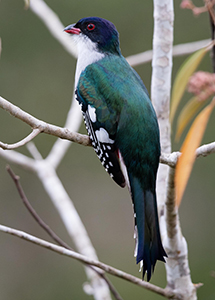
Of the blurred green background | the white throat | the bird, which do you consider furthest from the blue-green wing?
the blurred green background

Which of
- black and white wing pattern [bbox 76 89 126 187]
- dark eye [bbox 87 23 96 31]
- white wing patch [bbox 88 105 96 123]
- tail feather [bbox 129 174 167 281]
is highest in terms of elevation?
dark eye [bbox 87 23 96 31]

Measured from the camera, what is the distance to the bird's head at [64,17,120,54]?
2588 mm

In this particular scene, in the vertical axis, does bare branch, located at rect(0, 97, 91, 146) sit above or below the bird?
above

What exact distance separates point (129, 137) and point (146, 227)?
1.31ft

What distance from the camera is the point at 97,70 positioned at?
2365 millimetres

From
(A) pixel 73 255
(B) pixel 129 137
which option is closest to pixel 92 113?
(B) pixel 129 137

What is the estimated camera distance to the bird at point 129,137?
6.73ft

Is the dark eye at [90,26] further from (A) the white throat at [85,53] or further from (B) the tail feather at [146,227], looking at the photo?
(B) the tail feather at [146,227]

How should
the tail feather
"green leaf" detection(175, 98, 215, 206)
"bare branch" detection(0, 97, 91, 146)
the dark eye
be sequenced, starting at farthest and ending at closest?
the dark eye
the tail feather
"bare branch" detection(0, 97, 91, 146)
"green leaf" detection(175, 98, 215, 206)

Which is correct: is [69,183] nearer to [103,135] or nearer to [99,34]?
[99,34]

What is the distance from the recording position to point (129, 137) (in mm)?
2150

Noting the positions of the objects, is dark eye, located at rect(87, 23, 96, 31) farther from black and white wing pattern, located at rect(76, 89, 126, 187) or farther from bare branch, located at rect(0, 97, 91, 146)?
bare branch, located at rect(0, 97, 91, 146)

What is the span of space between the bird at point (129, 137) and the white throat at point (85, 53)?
0.31 feet

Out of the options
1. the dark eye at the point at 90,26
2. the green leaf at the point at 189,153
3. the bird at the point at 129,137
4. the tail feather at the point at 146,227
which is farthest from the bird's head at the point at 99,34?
the green leaf at the point at 189,153
